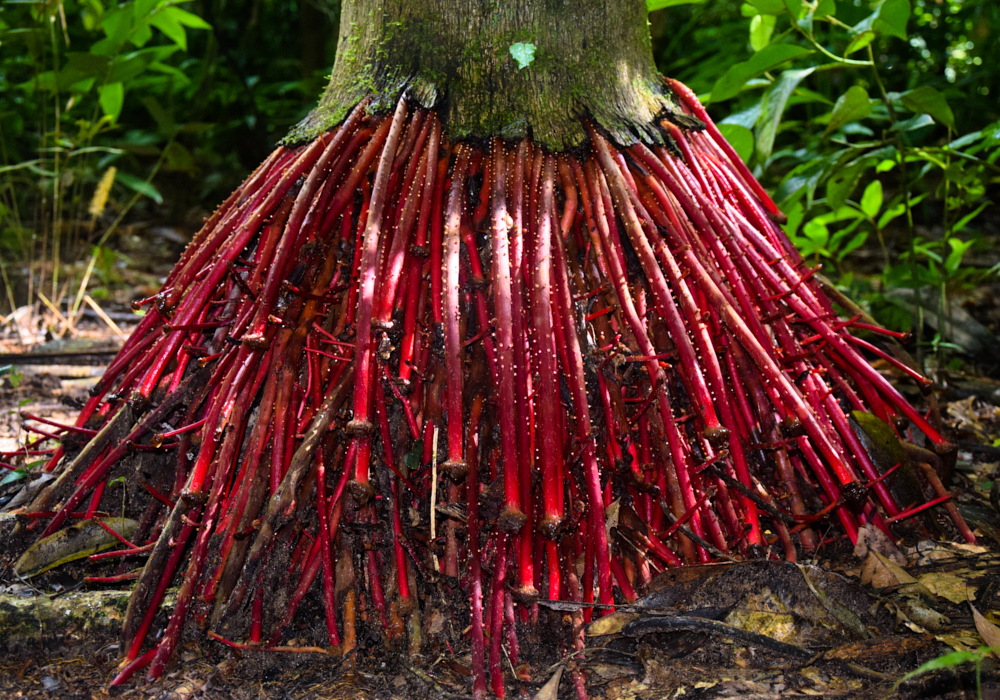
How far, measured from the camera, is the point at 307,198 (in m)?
1.79

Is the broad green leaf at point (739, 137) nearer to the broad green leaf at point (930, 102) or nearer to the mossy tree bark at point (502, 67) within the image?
the broad green leaf at point (930, 102)

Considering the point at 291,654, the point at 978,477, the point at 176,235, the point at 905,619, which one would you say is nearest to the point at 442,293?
the point at 291,654

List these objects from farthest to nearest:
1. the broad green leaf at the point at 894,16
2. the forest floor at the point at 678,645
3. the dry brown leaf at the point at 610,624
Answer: the broad green leaf at the point at 894,16
the dry brown leaf at the point at 610,624
the forest floor at the point at 678,645

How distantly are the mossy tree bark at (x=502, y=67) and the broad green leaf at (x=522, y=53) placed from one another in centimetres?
3

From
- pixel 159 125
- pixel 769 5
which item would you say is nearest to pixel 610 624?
pixel 769 5

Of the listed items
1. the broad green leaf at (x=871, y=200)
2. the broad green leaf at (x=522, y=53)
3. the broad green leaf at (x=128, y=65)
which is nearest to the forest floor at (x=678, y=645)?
the broad green leaf at (x=522, y=53)

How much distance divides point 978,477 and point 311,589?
1.97 metres

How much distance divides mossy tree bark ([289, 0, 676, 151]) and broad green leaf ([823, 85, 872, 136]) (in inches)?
26.5

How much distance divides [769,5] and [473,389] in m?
1.45

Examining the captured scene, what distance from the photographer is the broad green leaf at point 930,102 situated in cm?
232

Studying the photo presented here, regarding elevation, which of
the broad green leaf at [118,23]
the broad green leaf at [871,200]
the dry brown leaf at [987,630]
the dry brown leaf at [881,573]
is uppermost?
the broad green leaf at [118,23]

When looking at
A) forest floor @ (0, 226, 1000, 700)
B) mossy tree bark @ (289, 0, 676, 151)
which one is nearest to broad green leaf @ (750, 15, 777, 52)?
mossy tree bark @ (289, 0, 676, 151)

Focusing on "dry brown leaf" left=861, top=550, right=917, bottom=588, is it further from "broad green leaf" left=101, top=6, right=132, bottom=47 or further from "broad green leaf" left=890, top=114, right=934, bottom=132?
"broad green leaf" left=101, top=6, right=132, bottom=47

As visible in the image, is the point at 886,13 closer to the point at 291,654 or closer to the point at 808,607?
the point at 808,607
